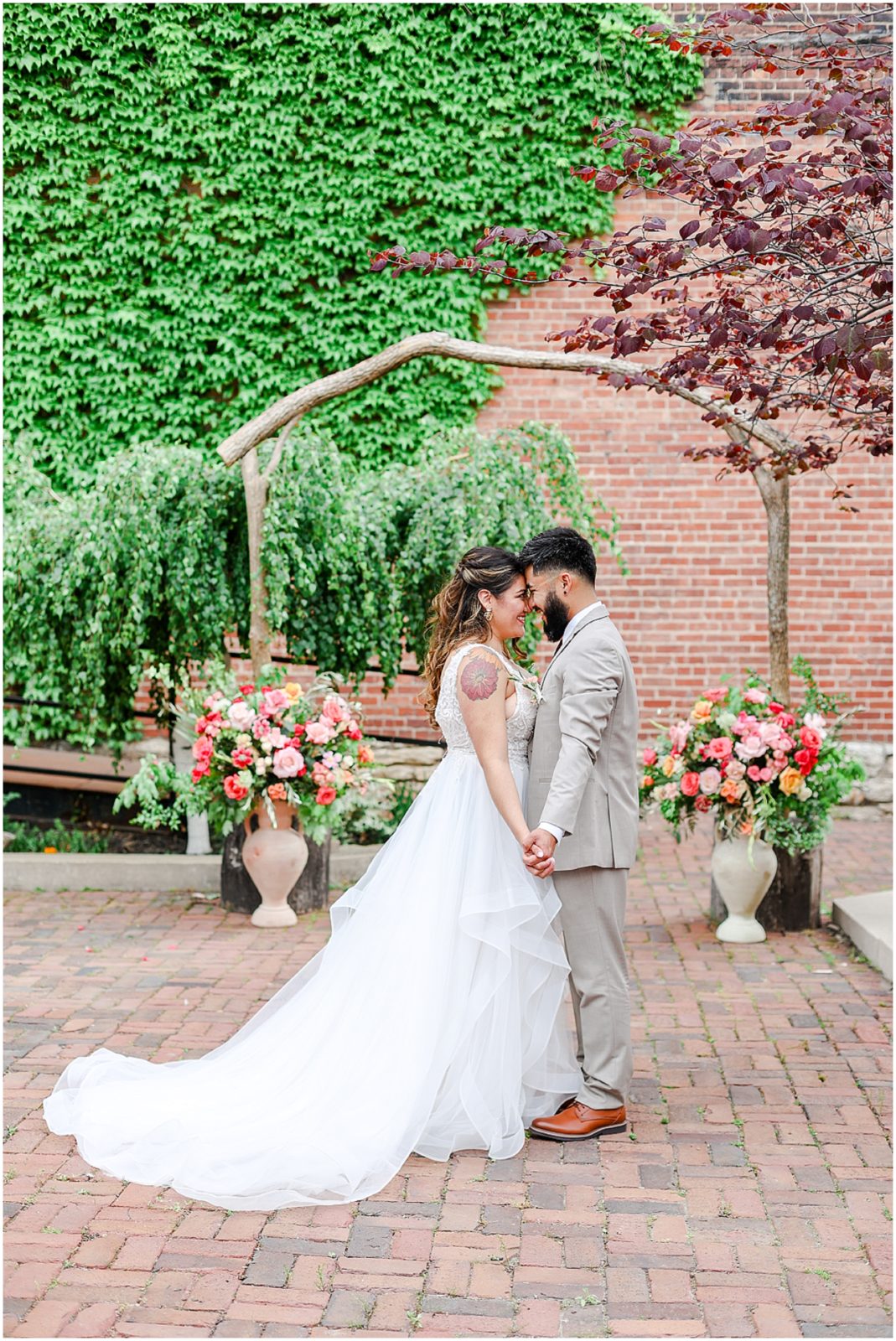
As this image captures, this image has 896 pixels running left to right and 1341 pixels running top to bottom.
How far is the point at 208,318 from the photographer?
31.8 ft

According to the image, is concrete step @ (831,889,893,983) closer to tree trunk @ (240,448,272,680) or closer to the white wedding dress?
the white wedding dress

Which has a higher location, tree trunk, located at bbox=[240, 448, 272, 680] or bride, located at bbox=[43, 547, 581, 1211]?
tree trunk, located at bbox=[240, 448, 272, 680]

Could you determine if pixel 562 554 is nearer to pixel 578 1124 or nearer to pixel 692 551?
pixel 578 1124

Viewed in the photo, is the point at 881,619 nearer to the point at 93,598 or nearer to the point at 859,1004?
the point at 859,1004

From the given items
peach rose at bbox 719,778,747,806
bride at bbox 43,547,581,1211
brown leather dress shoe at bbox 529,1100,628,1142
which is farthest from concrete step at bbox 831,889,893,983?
bride at bbox 43,547,581,1211

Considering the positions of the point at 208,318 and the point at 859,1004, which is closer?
the point at 859,1004

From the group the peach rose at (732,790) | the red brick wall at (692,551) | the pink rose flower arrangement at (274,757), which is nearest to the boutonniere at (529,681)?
the peach rose at (732,790)

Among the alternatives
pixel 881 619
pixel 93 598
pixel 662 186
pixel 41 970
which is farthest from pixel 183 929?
pixel 881 619

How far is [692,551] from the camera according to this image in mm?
9891

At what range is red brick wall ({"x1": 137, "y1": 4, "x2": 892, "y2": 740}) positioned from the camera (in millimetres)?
9852

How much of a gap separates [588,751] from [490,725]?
32 centimetres

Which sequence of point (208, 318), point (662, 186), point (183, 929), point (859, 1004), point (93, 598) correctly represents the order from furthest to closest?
point (208, 318), point (93, 598), point (183, 929), point (859, 1004), point (662, 186)

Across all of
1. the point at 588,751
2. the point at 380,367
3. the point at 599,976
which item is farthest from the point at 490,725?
the point at 380,367

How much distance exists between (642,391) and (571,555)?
599 cm
